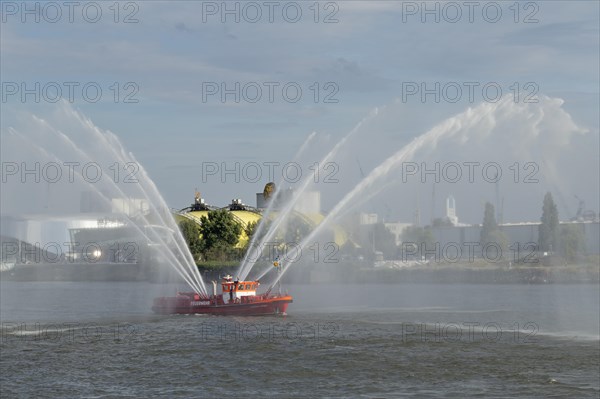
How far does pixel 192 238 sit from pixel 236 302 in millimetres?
89798

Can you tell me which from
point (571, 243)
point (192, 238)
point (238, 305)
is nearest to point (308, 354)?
point (238, 305)

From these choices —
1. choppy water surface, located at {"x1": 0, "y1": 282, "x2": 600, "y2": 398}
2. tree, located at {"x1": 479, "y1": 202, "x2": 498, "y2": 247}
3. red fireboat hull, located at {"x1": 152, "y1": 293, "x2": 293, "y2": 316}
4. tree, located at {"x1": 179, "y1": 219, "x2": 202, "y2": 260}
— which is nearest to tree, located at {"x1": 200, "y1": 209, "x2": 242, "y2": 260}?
tree, located at {"x1": 179, "y1": 219, "x2": 202, "y2": 260}

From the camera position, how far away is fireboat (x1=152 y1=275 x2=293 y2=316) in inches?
2435

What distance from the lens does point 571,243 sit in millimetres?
133000

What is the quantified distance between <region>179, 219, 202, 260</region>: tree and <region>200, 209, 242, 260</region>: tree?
878 millimetres

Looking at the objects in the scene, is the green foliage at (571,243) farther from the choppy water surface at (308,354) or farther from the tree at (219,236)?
the choppy water surface at (308,354)

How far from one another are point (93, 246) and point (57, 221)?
9590 millimetres

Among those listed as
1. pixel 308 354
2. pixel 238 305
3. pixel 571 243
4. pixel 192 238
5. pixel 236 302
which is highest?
pixel 192 238

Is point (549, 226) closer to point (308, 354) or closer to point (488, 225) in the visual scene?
point (488, 225)

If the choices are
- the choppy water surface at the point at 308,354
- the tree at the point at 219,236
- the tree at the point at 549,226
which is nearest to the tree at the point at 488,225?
the tree at the point at 549,226

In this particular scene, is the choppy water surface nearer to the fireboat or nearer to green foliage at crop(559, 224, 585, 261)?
the fireboat

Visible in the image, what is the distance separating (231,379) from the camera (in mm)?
37719

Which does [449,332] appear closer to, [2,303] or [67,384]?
[67,384]

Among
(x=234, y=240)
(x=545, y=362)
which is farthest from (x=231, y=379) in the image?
(x=234, y=240)
